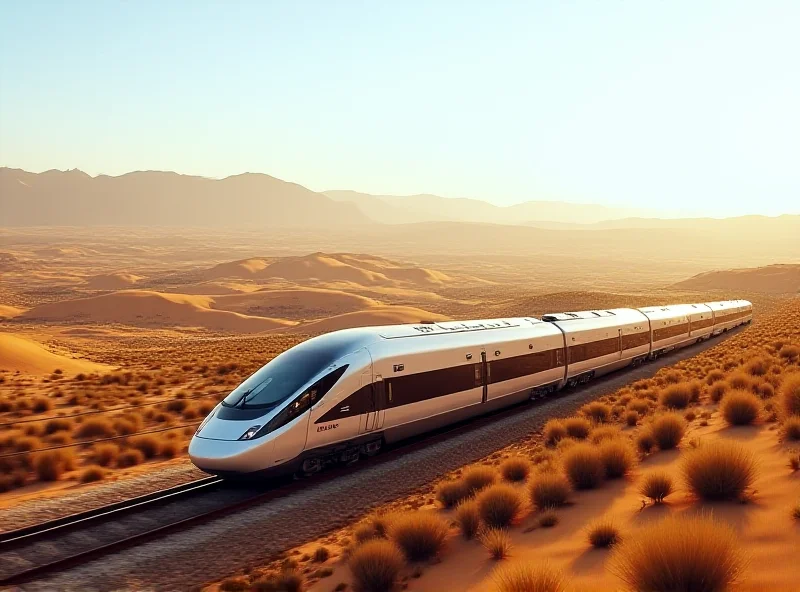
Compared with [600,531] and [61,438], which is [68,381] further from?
[600,531]

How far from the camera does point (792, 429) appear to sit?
11.8 meters

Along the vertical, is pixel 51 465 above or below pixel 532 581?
below

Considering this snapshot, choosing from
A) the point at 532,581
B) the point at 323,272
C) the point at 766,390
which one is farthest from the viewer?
the point at 323,272

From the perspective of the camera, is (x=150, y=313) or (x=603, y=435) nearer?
(x=603, y=435)

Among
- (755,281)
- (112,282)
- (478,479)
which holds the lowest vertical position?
(755,281)

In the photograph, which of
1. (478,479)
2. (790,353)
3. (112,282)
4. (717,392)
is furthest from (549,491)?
(112,282)

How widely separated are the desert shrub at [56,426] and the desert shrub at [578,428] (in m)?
13.7

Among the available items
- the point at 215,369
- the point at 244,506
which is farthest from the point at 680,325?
the point at 244,506

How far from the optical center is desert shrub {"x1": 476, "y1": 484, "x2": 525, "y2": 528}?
10078mm

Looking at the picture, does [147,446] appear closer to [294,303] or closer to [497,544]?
[497,544]

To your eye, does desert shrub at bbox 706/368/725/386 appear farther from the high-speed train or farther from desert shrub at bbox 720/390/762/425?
desert shrub at bbox 720/390/762/425

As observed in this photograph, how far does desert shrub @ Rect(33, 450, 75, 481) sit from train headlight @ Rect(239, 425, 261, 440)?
5.25m

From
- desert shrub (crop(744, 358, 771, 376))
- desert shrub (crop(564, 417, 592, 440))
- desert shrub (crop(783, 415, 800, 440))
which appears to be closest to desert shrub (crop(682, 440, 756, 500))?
desert shrub (crop(783, 415, 800, 440))

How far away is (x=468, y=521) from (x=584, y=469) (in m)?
2.48
